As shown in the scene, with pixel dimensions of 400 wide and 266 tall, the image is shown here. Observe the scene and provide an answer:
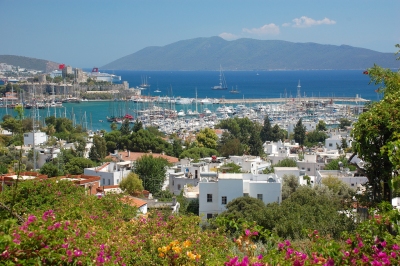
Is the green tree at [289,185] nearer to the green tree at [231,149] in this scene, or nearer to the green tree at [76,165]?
the green tree at [76,165]

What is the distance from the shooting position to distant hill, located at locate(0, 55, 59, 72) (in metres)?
181

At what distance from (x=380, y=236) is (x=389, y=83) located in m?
2.91

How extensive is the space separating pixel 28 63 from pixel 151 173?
589 ft

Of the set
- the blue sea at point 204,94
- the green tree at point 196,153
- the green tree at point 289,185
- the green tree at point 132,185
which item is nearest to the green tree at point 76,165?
the green tree at point 196,153

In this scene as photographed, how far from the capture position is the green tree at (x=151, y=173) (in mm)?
19484

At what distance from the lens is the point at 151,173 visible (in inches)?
778

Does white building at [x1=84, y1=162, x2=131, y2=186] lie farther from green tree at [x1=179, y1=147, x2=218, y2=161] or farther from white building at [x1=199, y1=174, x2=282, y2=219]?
green tree at [x1=179, y1=147, x2=218, y2=161]

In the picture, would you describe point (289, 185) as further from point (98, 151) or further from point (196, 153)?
point (98, 151)

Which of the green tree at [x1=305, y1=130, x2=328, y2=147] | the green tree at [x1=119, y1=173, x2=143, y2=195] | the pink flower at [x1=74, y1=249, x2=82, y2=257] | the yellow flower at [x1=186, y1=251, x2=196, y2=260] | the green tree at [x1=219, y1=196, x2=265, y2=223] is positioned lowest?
the green tree at [x1=305, y1=130, x2=328, y2=147]

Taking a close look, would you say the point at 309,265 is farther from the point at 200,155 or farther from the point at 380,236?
the point at 200,155

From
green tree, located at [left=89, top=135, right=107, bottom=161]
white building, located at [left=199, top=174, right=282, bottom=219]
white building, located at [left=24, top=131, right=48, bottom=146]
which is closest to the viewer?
white building, located at [left=199, top=174, right=282, bottom=219]

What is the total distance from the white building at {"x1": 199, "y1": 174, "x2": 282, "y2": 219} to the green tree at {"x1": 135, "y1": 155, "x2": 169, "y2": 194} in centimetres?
560

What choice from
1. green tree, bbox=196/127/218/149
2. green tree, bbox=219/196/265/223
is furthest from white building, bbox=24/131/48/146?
green tree, bbox=219/196/265/223

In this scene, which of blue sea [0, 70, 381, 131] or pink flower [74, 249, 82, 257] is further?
blue sea [0, 70, 381, 131]
